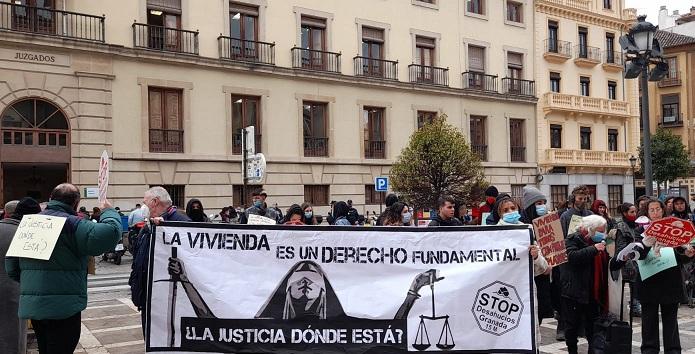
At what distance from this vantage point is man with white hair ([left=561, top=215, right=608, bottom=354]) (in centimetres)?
613

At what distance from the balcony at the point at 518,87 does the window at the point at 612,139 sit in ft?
22.6

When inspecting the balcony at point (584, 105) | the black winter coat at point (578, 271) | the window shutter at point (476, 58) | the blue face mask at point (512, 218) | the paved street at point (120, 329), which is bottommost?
the paved street at point (120, 329)

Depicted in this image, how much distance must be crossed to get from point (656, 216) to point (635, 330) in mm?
2649

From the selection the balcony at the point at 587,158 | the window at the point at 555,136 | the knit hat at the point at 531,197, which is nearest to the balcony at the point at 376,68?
the balcony at the point at 587,158

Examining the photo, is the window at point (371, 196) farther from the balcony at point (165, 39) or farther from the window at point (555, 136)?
the window at point (555, 136)

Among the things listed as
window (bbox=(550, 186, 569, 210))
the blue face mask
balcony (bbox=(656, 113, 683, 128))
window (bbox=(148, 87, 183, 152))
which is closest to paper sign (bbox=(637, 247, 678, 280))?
the blue face mask

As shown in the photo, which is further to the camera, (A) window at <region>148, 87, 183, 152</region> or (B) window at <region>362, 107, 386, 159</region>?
(B) window at <region>362, 107, 386, 159</region>

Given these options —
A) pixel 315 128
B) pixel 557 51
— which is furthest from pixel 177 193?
pixel 557 51

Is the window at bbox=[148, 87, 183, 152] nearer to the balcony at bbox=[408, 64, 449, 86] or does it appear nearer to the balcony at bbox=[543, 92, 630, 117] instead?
the balcony at bbox=[408, 64, 449, 86]

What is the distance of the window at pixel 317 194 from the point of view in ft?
83.5

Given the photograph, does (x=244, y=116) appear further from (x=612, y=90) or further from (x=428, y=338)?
(x=612, y=90)

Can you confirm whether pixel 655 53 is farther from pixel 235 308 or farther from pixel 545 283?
pixel 235 308

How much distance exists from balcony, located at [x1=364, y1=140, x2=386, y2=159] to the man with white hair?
68.7 feet

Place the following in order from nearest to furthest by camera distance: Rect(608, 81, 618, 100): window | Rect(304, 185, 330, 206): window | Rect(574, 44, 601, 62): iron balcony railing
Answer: Rect(304, 185, 330, 206): window, Rect(574, 44, 601, 62): iron balcony railing, Rect(608, 81, 618, 100): window
